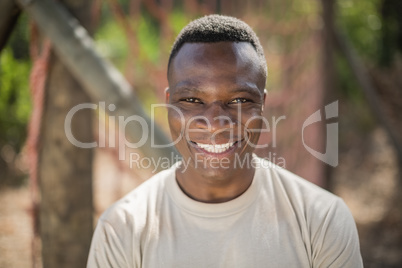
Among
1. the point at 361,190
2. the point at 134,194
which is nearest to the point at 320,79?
the point at 361,190

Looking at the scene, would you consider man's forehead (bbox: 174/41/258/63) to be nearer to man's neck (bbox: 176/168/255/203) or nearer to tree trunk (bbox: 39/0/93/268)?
man's neck (bbox: 176/168/255/203)

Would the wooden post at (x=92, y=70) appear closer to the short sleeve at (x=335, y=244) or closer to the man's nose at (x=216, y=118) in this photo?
the man's nose at (x=216, y=118)

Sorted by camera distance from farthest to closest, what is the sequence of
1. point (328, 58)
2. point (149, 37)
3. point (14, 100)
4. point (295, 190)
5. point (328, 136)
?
point (149, 37), point (14, 100), point (328, 136), point (328, 58), point (295, 190)

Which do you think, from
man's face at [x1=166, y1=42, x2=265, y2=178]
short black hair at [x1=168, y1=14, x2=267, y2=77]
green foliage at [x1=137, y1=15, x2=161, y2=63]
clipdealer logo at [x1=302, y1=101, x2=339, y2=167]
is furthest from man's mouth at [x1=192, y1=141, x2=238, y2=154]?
green foliage at [x1=137, y1=15, x2=161, y2=63]

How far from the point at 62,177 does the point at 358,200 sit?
3690mm

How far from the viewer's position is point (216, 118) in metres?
1.23

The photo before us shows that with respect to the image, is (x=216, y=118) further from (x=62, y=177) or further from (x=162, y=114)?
(x=162, y=114)

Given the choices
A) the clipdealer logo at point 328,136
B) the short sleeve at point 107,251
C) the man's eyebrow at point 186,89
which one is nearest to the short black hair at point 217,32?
the man's eyebrow at point 186,89

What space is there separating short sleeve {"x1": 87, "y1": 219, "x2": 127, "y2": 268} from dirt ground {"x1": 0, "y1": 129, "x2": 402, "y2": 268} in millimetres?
1351

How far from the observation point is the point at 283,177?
135 cm

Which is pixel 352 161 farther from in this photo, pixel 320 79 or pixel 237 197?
pixel 237 197

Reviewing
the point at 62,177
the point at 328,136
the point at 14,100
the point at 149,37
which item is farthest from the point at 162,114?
the point at 149,37

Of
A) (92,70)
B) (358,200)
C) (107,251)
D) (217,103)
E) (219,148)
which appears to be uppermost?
(92,70)

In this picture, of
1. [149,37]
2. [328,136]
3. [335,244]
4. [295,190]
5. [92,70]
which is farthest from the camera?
[149,37]
